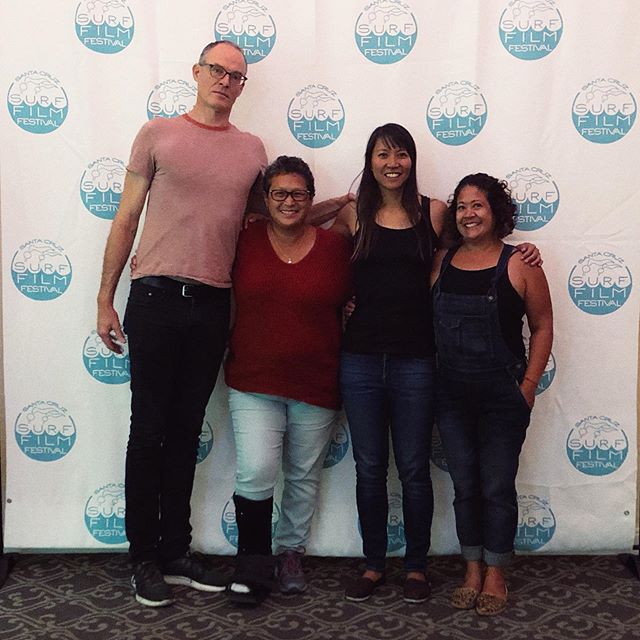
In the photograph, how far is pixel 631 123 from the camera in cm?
255

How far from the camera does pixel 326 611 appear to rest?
2273 millimetres

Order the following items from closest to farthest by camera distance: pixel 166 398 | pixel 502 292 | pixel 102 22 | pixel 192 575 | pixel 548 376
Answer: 1. pixel 502 292
2. pixel 166 398
3. pixel 192 575
4. pixel 102 22
5. pixel 548 376

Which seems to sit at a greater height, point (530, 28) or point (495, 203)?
point (530, 28)

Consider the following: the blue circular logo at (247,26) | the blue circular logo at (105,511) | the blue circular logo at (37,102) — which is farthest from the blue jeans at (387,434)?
the blue circular logo at (37,102)

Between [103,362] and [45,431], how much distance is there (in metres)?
0.37

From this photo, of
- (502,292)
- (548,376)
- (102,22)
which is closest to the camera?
(502,292)

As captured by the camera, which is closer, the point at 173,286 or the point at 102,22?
the point at 173,286

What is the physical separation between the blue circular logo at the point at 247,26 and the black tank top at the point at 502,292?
45.2 inches

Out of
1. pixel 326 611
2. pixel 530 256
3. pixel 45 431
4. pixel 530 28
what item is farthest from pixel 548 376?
pixel 45 431

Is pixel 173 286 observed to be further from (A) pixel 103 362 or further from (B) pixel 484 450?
(B) pixel 484 450

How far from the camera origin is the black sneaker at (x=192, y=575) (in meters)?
2.40

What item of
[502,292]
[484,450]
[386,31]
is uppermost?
[386,31]

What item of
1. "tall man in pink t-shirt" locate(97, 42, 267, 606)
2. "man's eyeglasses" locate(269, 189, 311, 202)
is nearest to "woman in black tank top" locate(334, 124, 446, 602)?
"man's eyeglasses" locate(269, 189, 311, 202)

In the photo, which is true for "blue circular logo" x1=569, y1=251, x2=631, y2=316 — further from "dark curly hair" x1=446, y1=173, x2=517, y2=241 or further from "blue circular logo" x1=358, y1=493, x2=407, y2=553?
"blue circular logo" x1=358, y1=493, x2=407, y2=553
